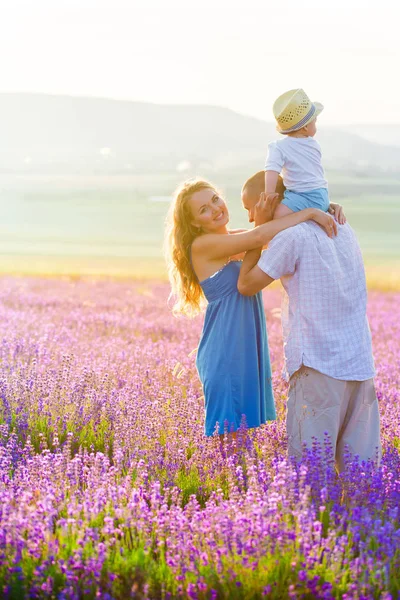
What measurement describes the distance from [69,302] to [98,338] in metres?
3.51

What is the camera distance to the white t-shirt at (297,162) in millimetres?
4023

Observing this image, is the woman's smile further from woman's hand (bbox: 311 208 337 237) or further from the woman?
woman's hand (bbox: 311 208 337 237)

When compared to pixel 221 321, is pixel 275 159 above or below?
above

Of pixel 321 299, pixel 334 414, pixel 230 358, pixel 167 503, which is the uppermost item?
pixel 321 299

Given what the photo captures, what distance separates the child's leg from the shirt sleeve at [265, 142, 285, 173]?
19 centimetres

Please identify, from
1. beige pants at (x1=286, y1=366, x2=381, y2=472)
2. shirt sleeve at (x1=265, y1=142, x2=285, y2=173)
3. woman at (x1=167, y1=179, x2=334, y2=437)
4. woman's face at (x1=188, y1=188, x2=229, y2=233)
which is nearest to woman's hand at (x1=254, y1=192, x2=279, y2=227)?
shirt sleeve at (x1=265, y1=142, x2=285, y2=173)

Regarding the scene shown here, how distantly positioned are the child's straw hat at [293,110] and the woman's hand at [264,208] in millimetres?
370

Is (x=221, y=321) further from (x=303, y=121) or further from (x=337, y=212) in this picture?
(x=303, y=121)

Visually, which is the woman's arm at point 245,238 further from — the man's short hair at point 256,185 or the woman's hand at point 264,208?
the man's short hair at point 256,185

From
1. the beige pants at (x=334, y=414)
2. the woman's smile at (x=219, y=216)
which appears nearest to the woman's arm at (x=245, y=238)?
the woman's smile at (x=219, y=216)

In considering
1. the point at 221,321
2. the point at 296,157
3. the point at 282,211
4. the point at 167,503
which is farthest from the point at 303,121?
the point at 167,503

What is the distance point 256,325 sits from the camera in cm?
464

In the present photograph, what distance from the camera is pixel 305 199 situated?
4102mm

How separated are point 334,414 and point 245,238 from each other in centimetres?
103
